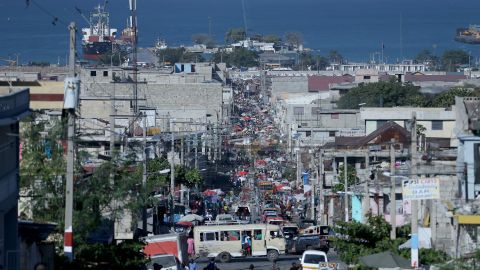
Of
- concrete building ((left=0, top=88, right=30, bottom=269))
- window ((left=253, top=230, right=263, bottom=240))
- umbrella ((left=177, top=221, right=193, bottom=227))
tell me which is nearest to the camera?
concrete building ((left=0, top=88, right=30, bottom=269))

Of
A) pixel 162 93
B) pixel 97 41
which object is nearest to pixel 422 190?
pixel 162 93

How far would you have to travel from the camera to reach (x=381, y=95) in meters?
84.2

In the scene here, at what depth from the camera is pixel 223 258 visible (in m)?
41.3

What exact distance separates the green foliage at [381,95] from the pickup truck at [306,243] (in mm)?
39333

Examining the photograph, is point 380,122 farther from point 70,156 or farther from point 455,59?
point 455,59

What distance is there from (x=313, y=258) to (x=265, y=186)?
109 feet

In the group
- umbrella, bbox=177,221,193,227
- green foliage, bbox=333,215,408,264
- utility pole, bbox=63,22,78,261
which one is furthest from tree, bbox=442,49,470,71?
utility pole, bbox=63,22,78,261

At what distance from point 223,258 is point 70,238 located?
57.1 feet

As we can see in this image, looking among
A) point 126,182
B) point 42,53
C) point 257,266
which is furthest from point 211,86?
point 42,53

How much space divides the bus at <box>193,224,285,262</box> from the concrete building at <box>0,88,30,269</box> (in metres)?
17.1

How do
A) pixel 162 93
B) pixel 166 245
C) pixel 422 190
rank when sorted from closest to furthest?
pixel 422 190 → pixel 166 245 → pixel 162 93

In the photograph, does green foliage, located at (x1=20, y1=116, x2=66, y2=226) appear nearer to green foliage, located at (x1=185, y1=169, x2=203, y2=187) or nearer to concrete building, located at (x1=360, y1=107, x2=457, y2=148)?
concrete building, located at (x1=360, y1=107, x2=457, y2=148)

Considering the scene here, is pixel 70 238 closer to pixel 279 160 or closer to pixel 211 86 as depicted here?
pixel 279 160

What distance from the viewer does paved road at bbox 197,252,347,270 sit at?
38.7m
